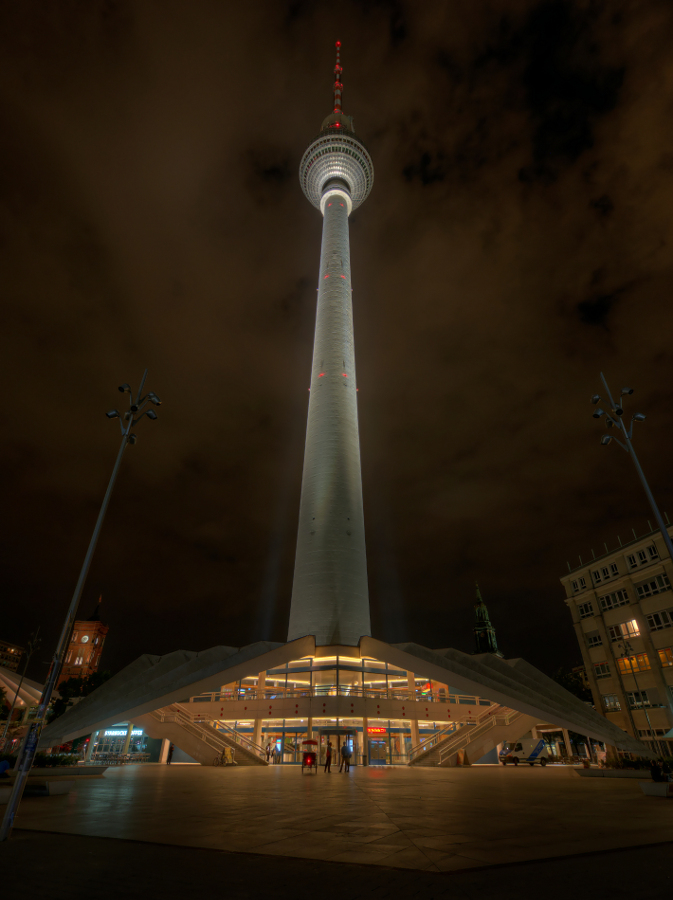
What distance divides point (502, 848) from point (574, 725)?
29.6m

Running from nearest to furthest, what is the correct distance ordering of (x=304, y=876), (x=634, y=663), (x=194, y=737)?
1. (x=304, y=876)
2. (x=194, y=737)
3. (x=634, y=663)

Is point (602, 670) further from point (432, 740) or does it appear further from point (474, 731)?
point (474, 731)

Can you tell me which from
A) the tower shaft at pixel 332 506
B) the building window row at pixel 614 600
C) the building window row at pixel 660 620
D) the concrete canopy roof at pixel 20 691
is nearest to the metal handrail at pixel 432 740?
the tower shaft at pixel 332 506

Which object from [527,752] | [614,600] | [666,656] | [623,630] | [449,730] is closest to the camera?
[449,730]

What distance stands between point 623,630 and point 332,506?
43.9 meters

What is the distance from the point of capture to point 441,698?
129ft

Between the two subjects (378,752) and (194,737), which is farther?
(378,752)

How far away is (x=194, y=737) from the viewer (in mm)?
33281

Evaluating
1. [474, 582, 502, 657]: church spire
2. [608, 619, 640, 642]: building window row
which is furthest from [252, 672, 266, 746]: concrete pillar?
[474, 582, 502, 657]: church spire

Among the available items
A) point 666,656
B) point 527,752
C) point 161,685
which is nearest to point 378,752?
point 161,685

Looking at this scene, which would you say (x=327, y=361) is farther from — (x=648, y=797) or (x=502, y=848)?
(x=502, y=848)

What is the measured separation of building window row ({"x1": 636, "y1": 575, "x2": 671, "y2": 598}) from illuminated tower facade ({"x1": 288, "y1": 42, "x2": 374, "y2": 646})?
37687 millimetres

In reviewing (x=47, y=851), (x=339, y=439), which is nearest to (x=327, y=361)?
(x=339, y=439)

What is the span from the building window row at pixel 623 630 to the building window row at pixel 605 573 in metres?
6.31
